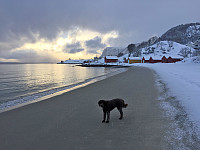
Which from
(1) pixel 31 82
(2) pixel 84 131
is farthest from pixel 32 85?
(2) pixel 84 131

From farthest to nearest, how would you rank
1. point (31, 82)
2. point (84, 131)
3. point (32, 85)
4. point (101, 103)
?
point (31, 82), point (32, 85), point (101, 103), point (84, 131)

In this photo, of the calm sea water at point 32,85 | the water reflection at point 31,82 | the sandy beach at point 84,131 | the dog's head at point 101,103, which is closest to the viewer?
the sandy beach at point 84,131

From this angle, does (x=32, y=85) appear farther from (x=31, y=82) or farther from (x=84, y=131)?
(x=84, y=131)

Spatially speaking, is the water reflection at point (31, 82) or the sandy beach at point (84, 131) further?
the water reflection at point (31, 82)

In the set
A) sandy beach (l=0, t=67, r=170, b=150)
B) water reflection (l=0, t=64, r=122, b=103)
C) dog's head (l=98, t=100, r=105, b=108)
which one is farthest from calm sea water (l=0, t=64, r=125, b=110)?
dog's head (l=98, t=100, r=105, b=108)

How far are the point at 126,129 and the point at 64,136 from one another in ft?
7.22

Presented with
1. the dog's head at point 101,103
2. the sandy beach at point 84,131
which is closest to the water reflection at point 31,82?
the sandy beach at point 84,131

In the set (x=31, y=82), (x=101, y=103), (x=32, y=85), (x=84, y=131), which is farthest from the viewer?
(x=31, y=82)

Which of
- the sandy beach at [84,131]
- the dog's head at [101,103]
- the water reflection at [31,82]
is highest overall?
the dog's head at [101,103]

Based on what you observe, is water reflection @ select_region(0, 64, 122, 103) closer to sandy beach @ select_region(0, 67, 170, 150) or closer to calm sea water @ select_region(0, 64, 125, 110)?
calm sea water @ select_region(0, 64, 125, 110)

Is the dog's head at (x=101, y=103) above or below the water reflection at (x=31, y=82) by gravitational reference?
above

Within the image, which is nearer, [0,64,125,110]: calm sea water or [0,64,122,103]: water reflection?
[0,64,125,110]: calm sea water

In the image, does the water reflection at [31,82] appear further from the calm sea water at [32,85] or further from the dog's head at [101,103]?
the dog's head at [101,103]

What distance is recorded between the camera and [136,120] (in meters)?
5.53
